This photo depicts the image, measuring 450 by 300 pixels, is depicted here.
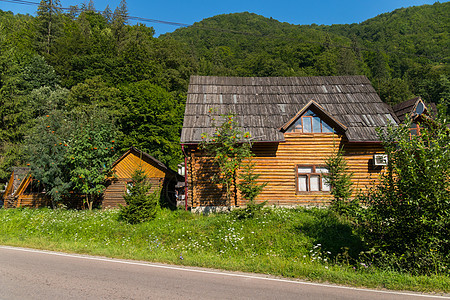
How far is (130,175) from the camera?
21.7m

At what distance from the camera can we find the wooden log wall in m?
16.0

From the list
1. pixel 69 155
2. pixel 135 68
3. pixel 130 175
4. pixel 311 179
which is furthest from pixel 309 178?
pixel 135 68

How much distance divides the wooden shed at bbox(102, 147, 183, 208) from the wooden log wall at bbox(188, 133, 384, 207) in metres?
6.13

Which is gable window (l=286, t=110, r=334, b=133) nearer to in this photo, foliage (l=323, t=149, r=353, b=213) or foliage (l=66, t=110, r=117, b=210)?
foliage (l=323, t=149, r=353, b=213)

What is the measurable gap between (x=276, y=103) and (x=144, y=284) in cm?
1414

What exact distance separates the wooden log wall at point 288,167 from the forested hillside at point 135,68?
5203mm

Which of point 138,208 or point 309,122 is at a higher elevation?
point 309,122

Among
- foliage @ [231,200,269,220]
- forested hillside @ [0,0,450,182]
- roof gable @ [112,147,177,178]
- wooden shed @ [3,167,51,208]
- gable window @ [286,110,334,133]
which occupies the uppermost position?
forested hillside @ [0,0,450,182]

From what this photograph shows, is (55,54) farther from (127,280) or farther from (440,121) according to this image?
(440,121)

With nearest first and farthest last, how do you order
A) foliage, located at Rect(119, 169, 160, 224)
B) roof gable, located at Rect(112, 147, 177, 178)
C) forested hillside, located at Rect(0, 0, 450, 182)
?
foliage, located at Rect(119, 169, 160, 224) < roof gable, located at Rect(112, 147, 177, 178) < forested hillside, located at Rect(0, 0, 450, 182)

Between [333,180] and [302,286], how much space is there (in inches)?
331

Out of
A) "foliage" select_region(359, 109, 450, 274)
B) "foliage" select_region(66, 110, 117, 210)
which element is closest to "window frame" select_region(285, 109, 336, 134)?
"foliage" select_region(359, 109, 450, 274)

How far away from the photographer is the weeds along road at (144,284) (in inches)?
255

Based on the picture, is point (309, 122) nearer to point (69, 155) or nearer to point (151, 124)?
point (69, 155)
